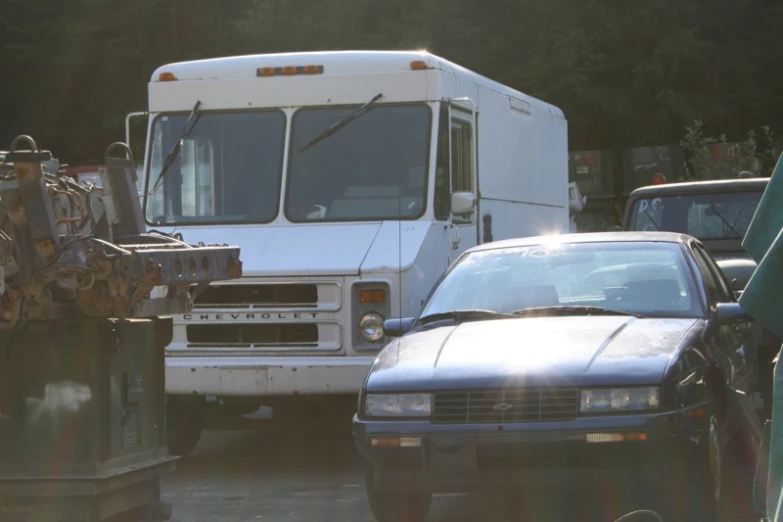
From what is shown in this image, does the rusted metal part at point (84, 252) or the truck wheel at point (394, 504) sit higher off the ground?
the rusted metal part at point (84, 252)

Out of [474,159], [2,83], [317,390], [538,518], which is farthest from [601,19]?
[538,518]

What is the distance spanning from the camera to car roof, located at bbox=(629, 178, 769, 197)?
12406 millimetres

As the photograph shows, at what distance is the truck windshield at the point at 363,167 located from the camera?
10609mm

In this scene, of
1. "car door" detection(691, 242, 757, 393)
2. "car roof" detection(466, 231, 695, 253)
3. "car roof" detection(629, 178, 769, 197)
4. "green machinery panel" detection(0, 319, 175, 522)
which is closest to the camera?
"green machinery panel" detection(0, 319, 175, 522)

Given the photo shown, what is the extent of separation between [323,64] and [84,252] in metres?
5.29

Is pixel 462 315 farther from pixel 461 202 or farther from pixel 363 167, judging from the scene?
pixel 363 167

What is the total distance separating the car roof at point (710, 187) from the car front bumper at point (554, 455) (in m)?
6.07

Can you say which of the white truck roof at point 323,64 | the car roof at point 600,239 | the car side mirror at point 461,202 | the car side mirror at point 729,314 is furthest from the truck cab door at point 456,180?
the car side mirror at point 729,314

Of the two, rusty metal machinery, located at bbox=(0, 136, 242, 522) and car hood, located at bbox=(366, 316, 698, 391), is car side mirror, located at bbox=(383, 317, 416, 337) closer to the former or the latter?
car hood, located at bbox=(366, 316, 698, 391)

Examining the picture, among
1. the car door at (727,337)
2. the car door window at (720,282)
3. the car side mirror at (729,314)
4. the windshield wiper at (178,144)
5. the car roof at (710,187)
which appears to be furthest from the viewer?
the car roof at (710,187)

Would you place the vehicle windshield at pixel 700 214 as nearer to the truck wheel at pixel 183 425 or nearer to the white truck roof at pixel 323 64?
the white truck roof at pixel 323 64

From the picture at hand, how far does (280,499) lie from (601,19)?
2739 cm

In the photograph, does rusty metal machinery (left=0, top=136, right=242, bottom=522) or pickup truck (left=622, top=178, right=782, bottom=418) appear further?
pickup truck (left=622, top=178, right=782, bottom=418)

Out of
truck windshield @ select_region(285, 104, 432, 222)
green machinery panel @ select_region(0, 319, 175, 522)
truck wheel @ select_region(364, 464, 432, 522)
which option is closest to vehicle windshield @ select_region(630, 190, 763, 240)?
truck windshield @ select_region(285, 104, 432, 222)
